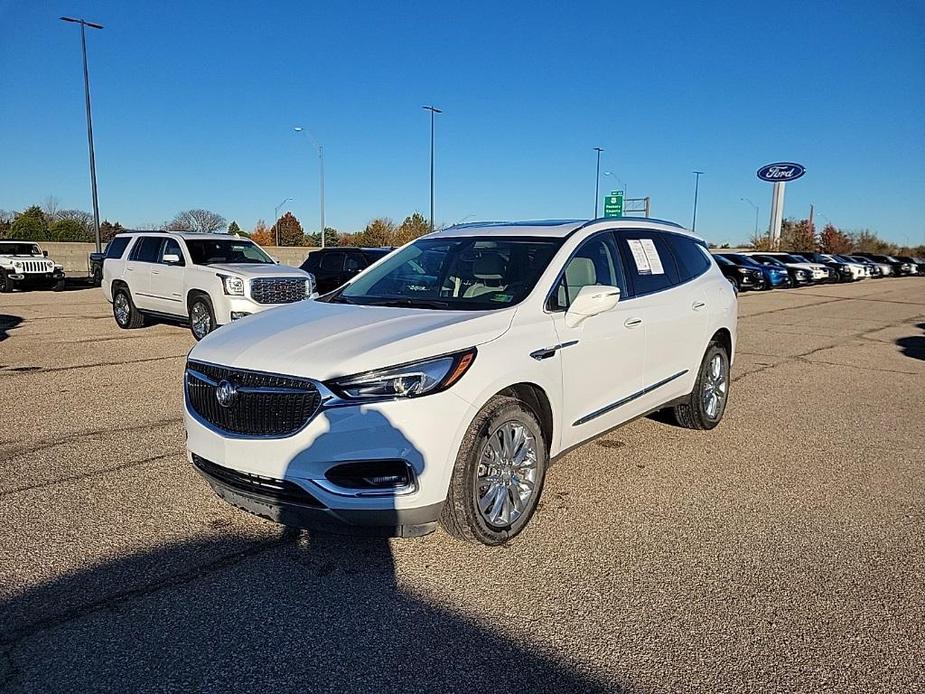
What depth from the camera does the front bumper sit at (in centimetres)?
330

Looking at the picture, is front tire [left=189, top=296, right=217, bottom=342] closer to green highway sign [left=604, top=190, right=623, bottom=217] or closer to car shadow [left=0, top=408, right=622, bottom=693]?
car shadow [left=0, top=408, right=622, bottom=693]

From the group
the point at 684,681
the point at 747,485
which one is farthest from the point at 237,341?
the point at 747,485

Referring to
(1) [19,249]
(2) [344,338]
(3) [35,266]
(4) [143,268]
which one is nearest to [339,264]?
(4) [143,268]

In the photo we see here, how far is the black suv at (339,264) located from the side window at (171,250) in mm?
5492

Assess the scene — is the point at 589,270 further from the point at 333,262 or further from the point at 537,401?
the point at 333,262

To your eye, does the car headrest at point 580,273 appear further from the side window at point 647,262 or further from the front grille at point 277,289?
the front grille at point 277,289

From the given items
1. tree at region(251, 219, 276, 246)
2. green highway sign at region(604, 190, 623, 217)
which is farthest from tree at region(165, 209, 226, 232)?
green highway sign at region(604, 190, 623, 217)

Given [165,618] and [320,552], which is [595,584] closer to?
[320,552]

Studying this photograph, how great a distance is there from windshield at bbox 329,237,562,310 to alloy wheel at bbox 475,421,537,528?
0.81 metres

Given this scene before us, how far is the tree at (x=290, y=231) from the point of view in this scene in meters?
95.2

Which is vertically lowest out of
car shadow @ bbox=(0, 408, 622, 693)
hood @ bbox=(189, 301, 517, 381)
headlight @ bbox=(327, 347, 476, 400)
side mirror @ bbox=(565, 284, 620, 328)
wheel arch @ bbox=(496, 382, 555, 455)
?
car shadow @ bbox=(0, 408, 622, 693)

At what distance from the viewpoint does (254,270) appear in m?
11.4

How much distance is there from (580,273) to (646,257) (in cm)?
100

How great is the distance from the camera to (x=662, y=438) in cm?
607
